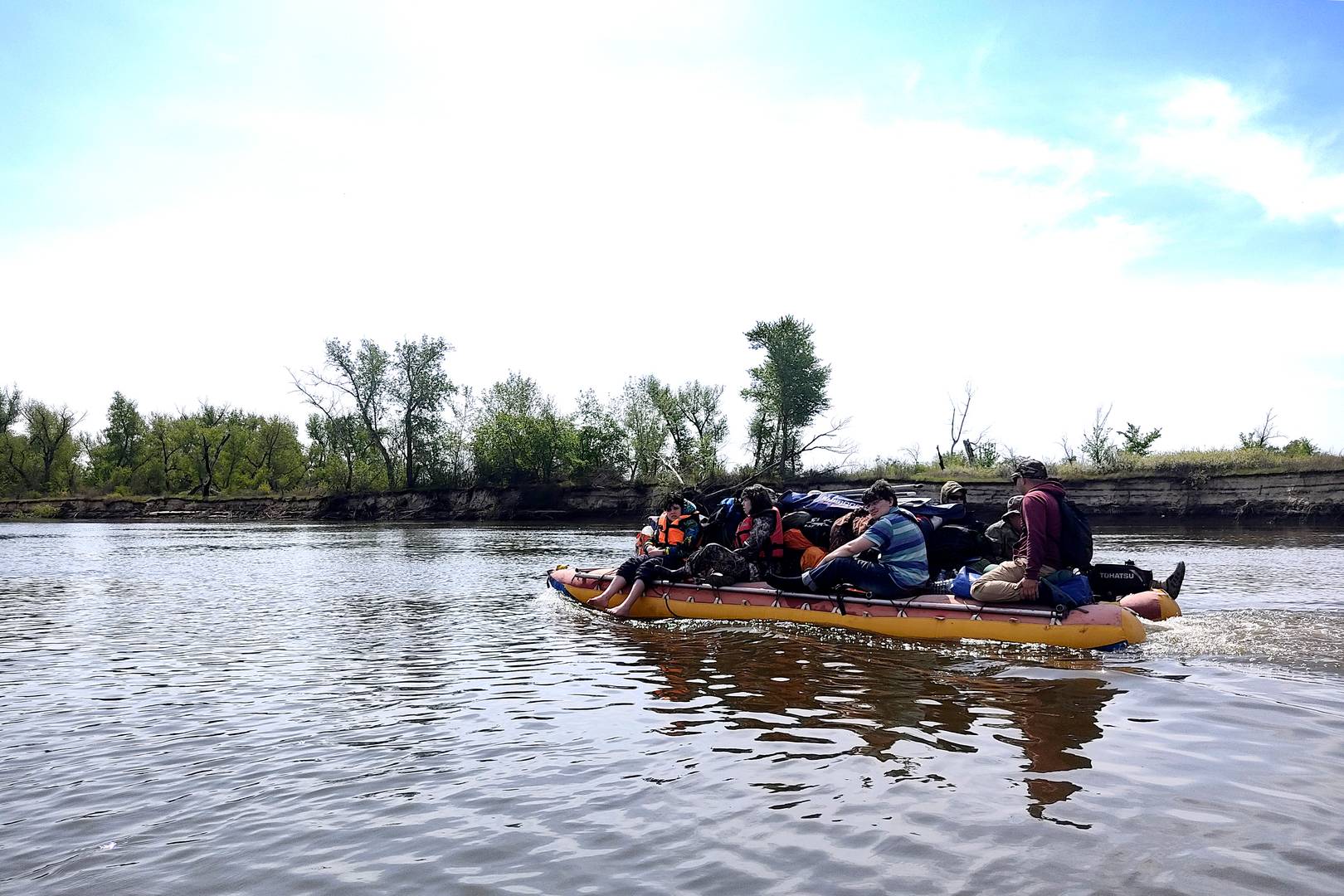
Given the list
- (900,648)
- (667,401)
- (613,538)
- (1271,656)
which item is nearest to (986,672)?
(900,648)

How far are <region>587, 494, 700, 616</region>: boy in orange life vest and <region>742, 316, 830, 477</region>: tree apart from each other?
4485 cm

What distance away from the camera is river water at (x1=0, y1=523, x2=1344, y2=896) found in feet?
14.3

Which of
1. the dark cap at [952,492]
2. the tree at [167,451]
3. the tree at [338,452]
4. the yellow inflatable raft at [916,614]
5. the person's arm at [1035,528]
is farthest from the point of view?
the tree at [167,451]

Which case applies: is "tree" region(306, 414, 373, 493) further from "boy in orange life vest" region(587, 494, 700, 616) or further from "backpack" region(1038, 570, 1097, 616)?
"backpack" region(1038, 570, 1097, 616)

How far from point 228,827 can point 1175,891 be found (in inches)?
195

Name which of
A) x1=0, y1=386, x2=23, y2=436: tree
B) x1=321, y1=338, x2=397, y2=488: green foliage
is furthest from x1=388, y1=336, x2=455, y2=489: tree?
x1=0, y1=386, x2=23, y2=436: tree

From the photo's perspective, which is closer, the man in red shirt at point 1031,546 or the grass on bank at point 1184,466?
the man in red shirt at point 1031,546

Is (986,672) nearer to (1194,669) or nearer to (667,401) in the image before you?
(1194,669)

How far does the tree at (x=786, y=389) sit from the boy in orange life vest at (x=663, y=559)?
147ft

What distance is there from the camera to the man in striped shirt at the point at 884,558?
10992 mm

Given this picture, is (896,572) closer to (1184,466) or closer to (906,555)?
(906,555)

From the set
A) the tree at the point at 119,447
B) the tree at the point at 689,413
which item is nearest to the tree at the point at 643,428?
the tree at the point at 689,413

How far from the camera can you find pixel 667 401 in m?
69.3

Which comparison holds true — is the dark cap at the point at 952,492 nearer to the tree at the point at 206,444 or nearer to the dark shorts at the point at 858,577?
the dark shorts at the point at 858,577
